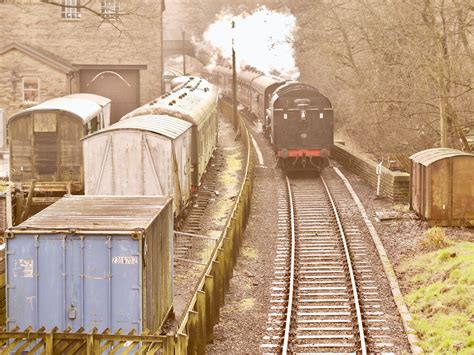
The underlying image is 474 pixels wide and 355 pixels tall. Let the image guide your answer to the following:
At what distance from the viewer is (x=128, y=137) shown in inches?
812

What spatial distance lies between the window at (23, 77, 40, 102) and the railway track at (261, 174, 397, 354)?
54.3ft

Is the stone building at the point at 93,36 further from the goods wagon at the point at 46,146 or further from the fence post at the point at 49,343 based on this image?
the fence post at the point at 49,343

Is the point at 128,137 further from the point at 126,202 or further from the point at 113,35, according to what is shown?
the point at 113,35

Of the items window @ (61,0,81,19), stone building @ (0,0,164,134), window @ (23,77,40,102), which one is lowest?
window @ (23,77,40,102)

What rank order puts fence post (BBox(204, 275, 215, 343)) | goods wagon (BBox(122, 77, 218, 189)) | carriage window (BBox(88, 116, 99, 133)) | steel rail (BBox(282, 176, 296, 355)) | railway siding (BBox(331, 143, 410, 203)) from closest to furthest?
steel rail (BBox(282, 176, 296, 355)) < fence post (BBox(204, 275, 215, 343)) < goods wagon (BBox(122, 77, 218, 189)) < railway siding (BBox(331, 143, 410, 203)) < carriage window (BBox(88, 116, 99, 133))

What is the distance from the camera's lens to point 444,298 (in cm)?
1590

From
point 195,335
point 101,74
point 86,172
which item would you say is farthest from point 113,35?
point 195,335

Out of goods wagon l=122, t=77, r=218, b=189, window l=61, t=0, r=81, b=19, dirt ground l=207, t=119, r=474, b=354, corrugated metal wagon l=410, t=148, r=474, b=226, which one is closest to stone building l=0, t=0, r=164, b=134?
window l=61, t=0, r=81, b=19

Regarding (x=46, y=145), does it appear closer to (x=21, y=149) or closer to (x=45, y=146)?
(x=45, y=146)

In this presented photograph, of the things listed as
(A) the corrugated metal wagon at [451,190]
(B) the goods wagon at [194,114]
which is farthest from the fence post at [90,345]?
(B) the goods wagon at [194,114]

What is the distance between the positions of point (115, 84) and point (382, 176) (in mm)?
17725

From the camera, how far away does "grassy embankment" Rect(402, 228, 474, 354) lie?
13.8 meters

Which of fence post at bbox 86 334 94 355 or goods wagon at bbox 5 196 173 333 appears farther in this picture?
goods wagon at bbox 5 196 173 333

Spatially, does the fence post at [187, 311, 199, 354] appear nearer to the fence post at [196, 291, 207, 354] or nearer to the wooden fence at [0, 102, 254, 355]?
the wooden fence at [0, 102, 254, 355]
